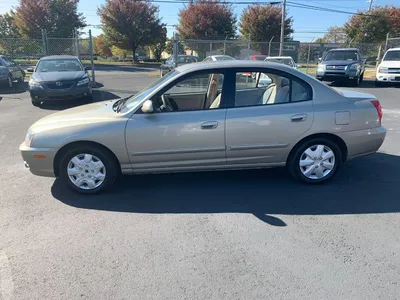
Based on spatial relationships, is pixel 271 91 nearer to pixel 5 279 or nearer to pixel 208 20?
pixel 5 279

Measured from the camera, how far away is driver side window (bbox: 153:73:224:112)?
163 inches

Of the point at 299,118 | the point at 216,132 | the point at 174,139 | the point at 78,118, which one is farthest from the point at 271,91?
the point at 78,118

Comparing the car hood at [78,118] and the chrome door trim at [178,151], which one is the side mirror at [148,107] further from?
the chrome door trim at [178,151]

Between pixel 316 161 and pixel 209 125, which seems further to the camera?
pixel 316 161

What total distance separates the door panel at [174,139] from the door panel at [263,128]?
0.46ft

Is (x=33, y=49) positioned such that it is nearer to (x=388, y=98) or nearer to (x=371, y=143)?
(x=388, y=98)

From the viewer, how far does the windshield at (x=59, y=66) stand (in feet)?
36.6

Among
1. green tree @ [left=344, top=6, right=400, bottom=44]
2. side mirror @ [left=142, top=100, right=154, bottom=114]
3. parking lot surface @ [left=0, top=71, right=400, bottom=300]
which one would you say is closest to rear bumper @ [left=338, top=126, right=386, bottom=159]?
parking lot surface @ [left=0, top=71, right=400, bottom=300]

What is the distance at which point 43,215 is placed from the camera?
3621 millimetres

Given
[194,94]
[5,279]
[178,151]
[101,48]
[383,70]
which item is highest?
[101,48]

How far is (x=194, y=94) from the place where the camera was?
16.4ft

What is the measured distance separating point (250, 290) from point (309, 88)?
272cm

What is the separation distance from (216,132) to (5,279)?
8.38ft

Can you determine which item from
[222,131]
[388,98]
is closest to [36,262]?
[222,131]
